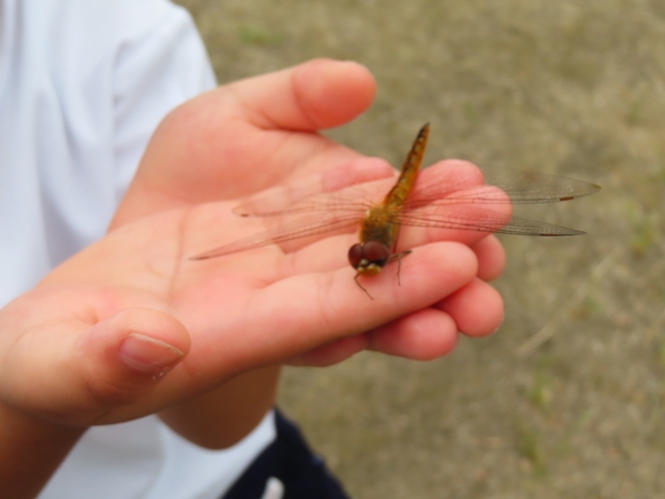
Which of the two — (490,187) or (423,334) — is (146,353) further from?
(490,187)

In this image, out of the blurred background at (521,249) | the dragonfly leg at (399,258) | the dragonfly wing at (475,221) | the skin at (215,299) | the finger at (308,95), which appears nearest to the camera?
the skin at (215,299)

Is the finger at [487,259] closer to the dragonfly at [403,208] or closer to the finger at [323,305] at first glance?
the dragonfly at [403,208]

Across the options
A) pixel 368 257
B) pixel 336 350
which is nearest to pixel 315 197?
pixel 368 257

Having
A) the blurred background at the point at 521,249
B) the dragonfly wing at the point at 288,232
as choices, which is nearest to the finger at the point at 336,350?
the dragonfly wing at the point at 288,232


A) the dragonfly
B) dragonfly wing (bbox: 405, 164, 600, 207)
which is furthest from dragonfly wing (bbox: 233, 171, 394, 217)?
dragonfly wing (bbox: 405, 164, 600, 207)

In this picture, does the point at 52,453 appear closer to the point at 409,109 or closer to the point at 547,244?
the point at 547,244

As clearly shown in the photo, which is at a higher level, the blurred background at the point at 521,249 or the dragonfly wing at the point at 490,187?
the dragonfly wing at the point at 490,187

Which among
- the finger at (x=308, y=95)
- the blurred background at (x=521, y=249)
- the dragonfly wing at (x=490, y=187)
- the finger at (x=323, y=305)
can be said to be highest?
the finger at (x=308, y=95)

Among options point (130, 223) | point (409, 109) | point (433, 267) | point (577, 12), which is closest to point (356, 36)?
point (409, 109)
